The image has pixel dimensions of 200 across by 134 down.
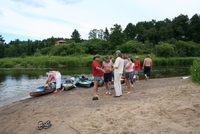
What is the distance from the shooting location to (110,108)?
24.3ft

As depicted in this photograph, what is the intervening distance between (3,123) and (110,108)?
4109 mm

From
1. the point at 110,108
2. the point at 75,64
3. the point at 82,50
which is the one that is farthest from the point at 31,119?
the point at 82,50

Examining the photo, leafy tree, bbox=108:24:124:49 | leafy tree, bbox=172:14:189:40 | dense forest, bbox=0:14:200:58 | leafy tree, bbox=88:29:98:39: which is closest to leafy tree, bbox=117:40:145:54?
dense forest, bbox=0:14:200:58

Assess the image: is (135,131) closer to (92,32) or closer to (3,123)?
(3,123)

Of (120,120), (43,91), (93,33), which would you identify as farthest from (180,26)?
(120,120)

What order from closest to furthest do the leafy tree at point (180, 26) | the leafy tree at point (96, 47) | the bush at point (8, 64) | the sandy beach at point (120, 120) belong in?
the sandy beach at point (120, 120), the bush at point (8, 64), the leafy tree at point (96, 47), the leafy tree at point (180, 26)

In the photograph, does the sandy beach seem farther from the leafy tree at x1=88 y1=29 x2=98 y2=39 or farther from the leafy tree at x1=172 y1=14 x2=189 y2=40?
the leafy tree at x1=88 y1=29 x2=98 y2=39

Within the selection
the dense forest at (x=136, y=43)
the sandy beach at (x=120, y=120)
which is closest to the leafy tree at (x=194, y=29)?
the dense forest at (x=136, y=43)

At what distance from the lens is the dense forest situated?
57062 millimetres

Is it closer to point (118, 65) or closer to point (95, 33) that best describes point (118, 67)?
point (118, 65)

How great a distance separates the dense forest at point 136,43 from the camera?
57.1 metres

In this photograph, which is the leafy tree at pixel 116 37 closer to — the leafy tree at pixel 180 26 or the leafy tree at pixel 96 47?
the leafy tree at pixel 96 47

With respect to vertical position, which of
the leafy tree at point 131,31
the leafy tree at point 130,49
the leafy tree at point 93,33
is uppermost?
the leafy tree at point 93,33

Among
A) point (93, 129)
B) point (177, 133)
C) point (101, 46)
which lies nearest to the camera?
point (177, 133)
